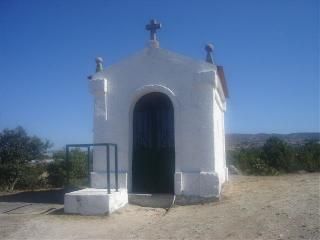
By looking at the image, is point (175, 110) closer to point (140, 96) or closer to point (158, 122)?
point (158, 122)

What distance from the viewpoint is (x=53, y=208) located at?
9.40 metres

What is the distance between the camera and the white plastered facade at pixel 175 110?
31.4 feet

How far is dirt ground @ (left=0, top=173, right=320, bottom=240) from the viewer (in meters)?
6.49

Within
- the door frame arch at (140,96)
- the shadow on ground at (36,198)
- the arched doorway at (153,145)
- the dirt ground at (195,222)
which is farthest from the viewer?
the shadow on ground at (36,198)

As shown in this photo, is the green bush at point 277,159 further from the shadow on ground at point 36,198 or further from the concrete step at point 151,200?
the shadow on ground at point 36,198

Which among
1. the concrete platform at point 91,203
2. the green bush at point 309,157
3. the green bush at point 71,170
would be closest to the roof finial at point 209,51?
the concrete platform at point 91,203

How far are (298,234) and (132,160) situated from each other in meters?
5.18

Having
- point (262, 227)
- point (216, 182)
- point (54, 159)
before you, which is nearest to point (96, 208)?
point (216, 182)

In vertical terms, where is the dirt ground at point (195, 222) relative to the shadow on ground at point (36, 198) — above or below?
below

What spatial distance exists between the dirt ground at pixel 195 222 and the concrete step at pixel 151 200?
299mm

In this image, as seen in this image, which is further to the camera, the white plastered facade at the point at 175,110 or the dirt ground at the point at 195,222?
the white plastered facade at the point at 175,110

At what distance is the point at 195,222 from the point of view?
7395 millimetres

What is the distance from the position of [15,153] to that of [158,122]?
700 centimetres

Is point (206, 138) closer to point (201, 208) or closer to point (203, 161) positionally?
point (203, 161)
